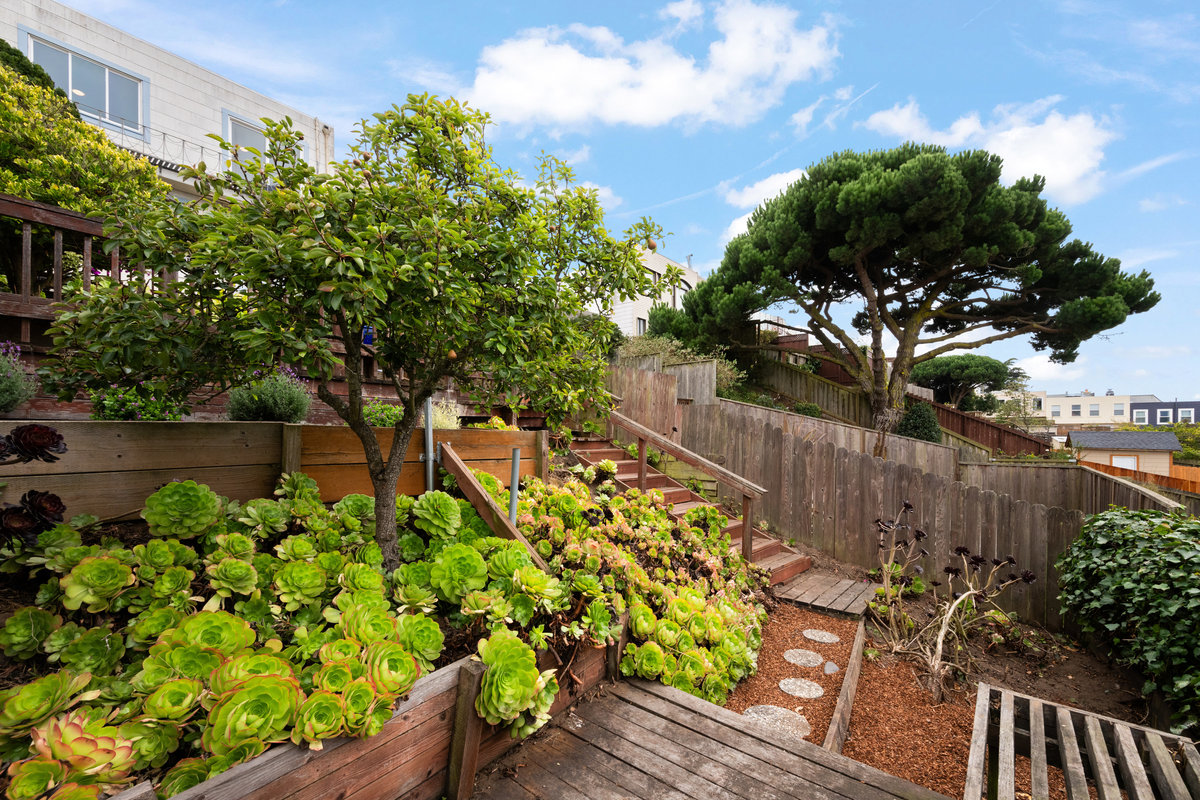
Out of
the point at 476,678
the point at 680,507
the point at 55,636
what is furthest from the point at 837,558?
the point at 55,636

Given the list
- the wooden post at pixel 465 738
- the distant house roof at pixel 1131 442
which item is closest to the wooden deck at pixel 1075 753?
the wooden post at pixel 465 738

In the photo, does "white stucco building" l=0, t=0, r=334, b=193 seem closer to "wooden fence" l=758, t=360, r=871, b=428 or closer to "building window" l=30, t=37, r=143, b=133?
"building window" l=30, t=37, r=143, b=133

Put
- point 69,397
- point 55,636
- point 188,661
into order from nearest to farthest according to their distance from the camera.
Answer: point 188,661 → point 55,636 → point 69,397

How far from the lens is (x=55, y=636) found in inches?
68.9

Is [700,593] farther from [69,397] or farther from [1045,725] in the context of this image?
[69,397]

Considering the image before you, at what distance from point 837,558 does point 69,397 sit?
6.76m

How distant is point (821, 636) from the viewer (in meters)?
4.14

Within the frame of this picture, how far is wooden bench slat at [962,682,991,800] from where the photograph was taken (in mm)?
1955

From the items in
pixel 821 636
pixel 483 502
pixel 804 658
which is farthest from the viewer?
pixel 821 636

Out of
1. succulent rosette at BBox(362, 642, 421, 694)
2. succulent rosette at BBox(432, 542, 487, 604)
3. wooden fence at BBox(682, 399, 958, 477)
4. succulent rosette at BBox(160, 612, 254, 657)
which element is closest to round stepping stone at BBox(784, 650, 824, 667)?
succulent rosette at BBox(432, 542, 487, 604)

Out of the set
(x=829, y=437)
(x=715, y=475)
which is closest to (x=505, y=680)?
(x=715, y=475)

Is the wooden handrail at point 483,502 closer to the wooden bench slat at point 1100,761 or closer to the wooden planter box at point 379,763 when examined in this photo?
the wooden planter box at point 379,763

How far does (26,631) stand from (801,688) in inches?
146

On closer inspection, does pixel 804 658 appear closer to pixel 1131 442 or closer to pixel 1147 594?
pixel 1147 594
